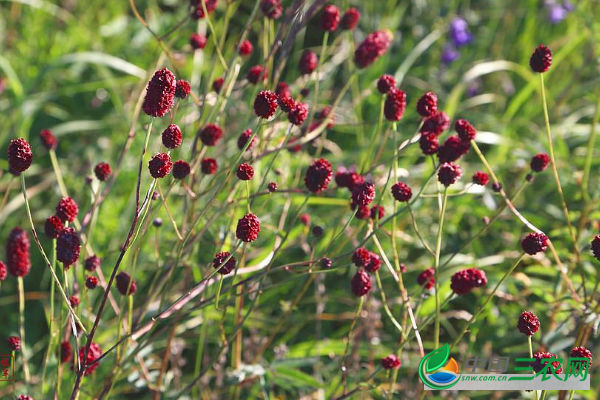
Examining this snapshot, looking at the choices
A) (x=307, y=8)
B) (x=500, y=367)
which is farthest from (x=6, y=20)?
(x=500, y=367)

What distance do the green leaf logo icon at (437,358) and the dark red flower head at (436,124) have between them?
0.47m

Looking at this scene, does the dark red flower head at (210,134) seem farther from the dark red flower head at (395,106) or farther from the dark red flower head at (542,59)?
the dark red flower head at (542,59)

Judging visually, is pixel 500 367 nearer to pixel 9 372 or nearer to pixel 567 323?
pixel 567 323

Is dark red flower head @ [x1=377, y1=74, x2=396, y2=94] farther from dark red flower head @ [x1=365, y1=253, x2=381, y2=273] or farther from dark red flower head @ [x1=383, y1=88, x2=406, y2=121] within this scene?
dark red flower head @ [x1=365, y1=253, x2=381, y2=273]

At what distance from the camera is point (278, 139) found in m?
1.80

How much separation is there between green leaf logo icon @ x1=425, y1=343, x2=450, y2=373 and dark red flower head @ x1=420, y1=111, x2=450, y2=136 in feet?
1.56

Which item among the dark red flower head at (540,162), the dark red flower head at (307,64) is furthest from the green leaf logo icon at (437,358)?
the dark red flower head at (307,64)

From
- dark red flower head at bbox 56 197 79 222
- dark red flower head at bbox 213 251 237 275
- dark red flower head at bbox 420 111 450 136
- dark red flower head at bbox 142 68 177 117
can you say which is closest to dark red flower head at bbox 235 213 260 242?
dark red flower head at bbox 213 251 237 275

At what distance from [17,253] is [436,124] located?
3.09 feet

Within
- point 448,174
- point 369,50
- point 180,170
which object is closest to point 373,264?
point 448,174

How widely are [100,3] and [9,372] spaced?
2.54 metres

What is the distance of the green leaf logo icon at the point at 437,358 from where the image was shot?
1.44m

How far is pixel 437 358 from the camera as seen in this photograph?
146 cm

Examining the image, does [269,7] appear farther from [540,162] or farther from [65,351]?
[65,351]
